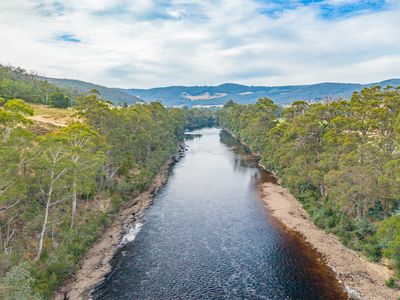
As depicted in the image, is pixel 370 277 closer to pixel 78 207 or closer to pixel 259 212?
pixel 259 212

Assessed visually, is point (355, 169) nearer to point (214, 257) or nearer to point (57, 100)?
point (214, 257)

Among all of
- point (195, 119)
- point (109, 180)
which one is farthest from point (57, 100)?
point (195, 119)

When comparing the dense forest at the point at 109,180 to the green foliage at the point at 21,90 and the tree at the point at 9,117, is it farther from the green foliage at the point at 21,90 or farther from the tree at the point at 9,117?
the green foliage at the point at 21,90

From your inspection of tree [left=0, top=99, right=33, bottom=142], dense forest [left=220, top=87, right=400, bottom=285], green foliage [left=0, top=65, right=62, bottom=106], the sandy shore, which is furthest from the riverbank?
green foliage [left=0, top=65, right=62, bottom=106]

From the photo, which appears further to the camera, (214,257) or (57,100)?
(57,100)

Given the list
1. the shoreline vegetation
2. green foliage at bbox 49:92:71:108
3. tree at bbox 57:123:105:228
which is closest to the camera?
the shoreline vegetation

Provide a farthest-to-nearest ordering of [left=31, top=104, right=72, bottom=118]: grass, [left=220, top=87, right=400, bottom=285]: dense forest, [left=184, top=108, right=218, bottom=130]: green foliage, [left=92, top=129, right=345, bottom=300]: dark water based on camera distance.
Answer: [left=184, top=108, right=218, bottom=130]: green foliage → [left=31, top=104, right=72, bottom=118]: grass → [left=220, top=87, right=400, bottom=285]: dense forest → [left=92, top=129, right=345, bottom=300]: dark water

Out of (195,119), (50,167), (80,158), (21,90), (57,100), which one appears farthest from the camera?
(195,119)

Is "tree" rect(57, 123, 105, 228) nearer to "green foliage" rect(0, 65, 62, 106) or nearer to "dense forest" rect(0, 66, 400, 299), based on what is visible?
"dense forest" rect(0, 66, 400, 299)
